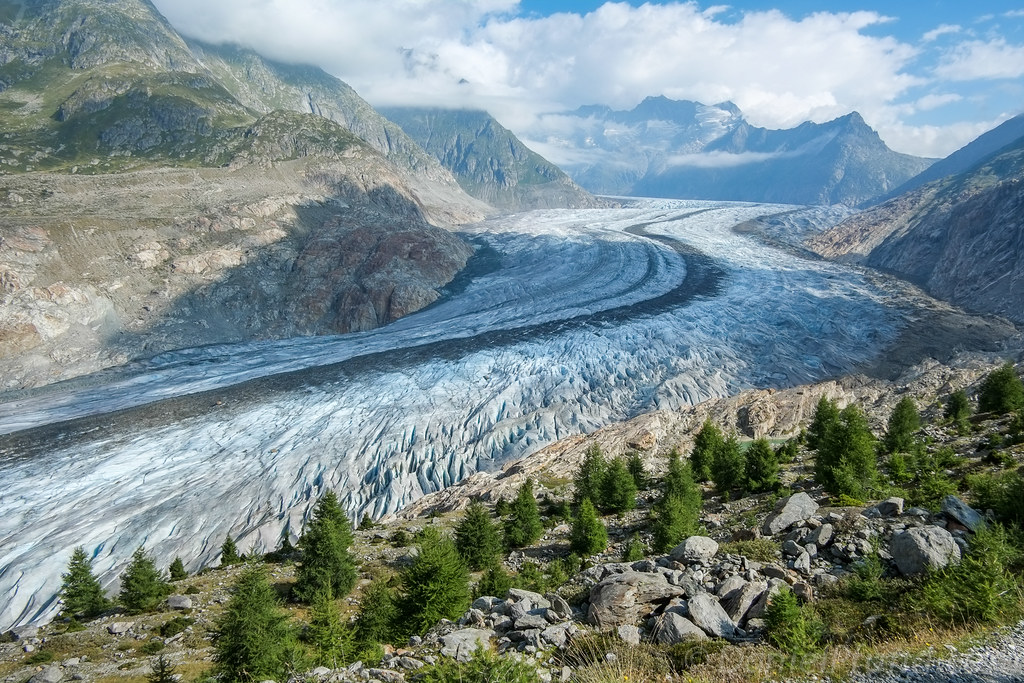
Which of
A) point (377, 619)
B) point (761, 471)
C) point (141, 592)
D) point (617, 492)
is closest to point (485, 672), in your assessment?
point (377, 619)

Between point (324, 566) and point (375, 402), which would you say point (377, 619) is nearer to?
point (324, 566)

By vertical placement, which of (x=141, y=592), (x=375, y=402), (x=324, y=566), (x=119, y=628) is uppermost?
(x=375, y=402)

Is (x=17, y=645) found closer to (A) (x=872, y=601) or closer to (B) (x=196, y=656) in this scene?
(B) (x=196, y=656)

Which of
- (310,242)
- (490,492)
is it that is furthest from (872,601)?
(310,242)

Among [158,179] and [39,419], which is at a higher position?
[158,179]

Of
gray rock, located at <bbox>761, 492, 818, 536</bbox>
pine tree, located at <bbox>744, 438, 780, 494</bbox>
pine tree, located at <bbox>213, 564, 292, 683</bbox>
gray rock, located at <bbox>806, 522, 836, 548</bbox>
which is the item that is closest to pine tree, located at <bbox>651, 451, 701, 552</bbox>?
gray rock, located at <bbox>761, 492, 818, 536</bbox>

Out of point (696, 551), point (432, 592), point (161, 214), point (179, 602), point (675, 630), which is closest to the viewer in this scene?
point (675, 630)
